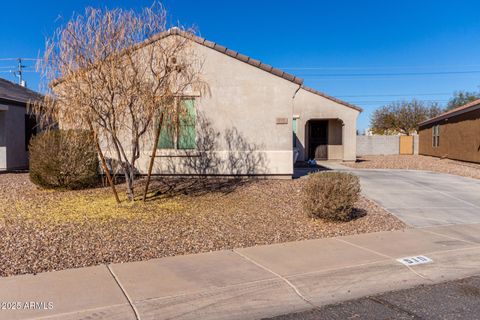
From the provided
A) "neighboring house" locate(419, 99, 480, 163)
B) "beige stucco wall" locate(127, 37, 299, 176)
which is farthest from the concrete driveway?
"neighboring house" locate(419, 99, 480, 163)

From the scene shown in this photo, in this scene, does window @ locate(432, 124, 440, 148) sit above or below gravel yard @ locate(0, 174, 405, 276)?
above

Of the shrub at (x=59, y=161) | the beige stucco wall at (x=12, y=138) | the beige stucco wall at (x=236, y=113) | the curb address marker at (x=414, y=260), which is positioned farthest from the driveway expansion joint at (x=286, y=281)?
the beige stucco wall at (x=12, y=138)

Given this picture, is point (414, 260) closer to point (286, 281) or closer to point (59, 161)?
point (286, 281)

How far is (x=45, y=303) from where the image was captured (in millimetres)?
4312

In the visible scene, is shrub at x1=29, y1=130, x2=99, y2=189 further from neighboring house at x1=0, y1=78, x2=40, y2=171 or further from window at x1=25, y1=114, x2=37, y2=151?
window at x1=25, y1=114, x2=37, y2=151

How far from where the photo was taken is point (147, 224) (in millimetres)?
7570

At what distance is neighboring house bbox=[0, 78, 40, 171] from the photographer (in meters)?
15.9

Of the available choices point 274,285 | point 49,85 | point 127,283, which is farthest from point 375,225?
point 49,85

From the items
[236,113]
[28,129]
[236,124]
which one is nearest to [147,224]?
[236,124]

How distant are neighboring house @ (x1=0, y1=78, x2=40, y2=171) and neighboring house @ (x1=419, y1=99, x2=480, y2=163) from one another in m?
21.2

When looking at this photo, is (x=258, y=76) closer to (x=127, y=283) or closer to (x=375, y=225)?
(x=375, y=225)

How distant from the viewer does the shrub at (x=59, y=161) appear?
1083cm

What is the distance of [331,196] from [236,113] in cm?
578

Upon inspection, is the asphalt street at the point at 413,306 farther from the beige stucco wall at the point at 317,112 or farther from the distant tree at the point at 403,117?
the distant tree at the point at 403,117
